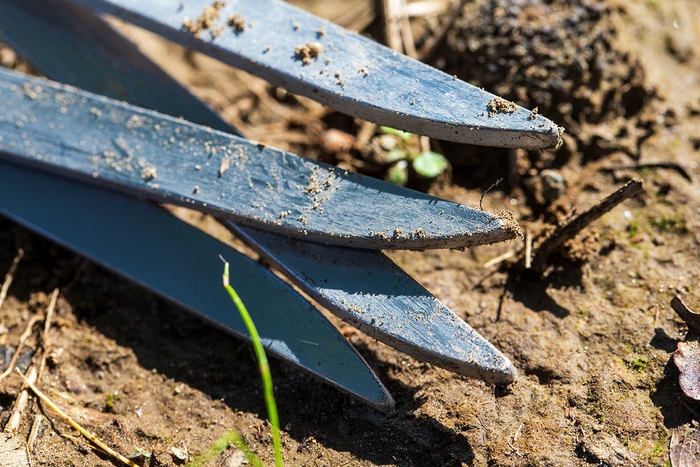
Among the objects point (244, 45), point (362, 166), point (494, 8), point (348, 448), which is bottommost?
point (348, 448)

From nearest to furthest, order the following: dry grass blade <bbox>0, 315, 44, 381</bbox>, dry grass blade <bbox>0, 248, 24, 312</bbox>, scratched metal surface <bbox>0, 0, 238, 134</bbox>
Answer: dry grass blade <bbox>0, 315, 44, 381</bbox> < dry grass blade <bbox>0, 248, 24, 312</bbox> < scratched metal surface <bbox>0, 0, 238, 134</bbox>

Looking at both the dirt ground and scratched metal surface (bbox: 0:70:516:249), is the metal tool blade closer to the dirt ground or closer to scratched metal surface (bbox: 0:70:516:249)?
scratched metal surface (bbox: 0:70:516:249)

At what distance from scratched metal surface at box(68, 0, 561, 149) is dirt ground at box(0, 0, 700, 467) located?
2.05ft

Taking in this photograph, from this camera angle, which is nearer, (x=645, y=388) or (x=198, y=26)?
(x=645, y=388)

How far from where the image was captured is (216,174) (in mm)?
1823

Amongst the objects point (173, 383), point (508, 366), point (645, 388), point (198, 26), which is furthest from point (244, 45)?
point (645, 388)

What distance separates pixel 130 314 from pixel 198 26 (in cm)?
106

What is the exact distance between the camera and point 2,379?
6.11ft

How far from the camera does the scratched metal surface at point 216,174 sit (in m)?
1.64

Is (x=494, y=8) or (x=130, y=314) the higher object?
(x=494, y=8)

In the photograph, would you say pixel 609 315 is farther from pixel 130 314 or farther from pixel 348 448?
pixel 130 314

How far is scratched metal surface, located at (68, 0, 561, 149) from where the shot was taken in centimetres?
160

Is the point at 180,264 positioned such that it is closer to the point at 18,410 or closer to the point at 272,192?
the point at 272,192

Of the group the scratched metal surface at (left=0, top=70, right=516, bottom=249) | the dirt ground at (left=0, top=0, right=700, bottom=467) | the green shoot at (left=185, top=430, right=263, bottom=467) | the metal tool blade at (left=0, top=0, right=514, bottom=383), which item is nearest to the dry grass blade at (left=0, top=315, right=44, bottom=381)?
the dirt ground at (left=0, top=0, right=700, bottom=467)
